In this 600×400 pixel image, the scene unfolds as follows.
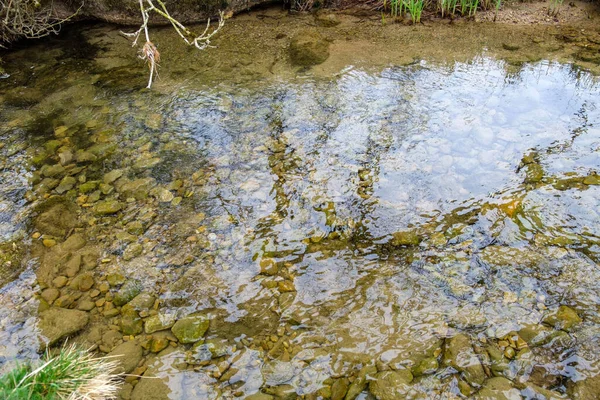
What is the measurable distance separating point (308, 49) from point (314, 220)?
3.62 m

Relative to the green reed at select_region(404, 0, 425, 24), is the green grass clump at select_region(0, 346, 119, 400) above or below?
below

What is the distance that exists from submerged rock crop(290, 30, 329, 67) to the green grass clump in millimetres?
4964

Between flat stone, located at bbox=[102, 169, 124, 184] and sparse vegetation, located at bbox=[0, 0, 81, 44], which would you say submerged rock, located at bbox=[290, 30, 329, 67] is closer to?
flat stone, located at bbox=[102, 169, 124, 184]

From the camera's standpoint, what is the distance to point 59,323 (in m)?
3.24

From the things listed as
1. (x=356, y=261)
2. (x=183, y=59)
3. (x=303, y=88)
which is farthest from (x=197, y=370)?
(x=183, y=59)

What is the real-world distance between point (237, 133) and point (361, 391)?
3.28 metres

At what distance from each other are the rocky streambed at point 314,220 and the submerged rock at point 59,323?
0.6 inches

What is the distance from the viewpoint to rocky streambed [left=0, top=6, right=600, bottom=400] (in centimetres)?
297

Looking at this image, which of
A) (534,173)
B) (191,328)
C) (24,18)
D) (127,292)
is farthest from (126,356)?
(24,18)

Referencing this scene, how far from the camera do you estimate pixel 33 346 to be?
3.11 meters

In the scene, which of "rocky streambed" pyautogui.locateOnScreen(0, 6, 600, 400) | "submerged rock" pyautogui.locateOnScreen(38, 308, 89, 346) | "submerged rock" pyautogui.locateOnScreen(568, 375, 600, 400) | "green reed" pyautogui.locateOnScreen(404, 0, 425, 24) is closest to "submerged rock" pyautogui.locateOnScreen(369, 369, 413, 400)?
"rocky streambed" pyautogui.locateOnScreen(0, 6, 600, 400)

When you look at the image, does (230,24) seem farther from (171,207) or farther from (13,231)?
(13,231)

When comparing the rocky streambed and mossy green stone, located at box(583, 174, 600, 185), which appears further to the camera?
mossy green stone, located at box(583, 174, 600, 185)

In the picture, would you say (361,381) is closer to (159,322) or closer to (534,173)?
(159,322)
